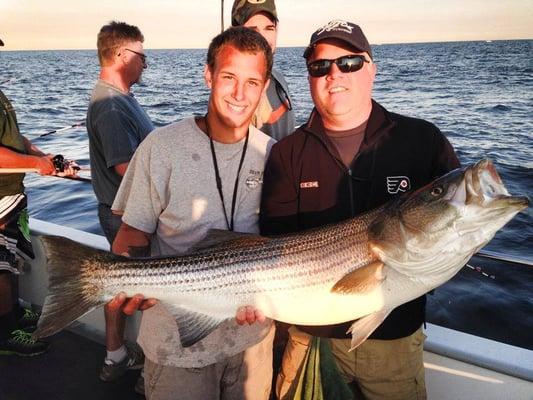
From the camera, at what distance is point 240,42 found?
285cm

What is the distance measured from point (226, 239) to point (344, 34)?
152 cm

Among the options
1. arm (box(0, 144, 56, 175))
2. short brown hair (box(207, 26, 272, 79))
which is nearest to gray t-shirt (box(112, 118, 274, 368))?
short brown hair (box(207, 26, 272, 79))

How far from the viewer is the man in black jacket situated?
114 inches

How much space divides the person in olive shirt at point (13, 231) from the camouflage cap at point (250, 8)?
2394 mm

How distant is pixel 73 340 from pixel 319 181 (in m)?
3.55

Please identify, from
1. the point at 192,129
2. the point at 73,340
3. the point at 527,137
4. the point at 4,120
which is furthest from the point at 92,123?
the point at 527,137

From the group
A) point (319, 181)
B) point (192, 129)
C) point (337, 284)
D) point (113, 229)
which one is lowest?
point (113, 229)

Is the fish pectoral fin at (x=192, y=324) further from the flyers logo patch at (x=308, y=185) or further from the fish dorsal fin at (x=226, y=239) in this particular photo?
the flyers logo patch at (x=308, y=185)

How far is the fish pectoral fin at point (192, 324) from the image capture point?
274 centimetres

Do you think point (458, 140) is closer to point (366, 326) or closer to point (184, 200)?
point (366, 326)

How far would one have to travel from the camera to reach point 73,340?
491cm

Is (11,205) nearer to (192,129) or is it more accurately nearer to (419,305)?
(192,129)

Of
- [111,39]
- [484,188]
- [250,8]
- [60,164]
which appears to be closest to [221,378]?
[484,188]

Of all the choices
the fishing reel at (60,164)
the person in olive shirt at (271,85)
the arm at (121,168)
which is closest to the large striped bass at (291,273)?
the arm at (121,168)
